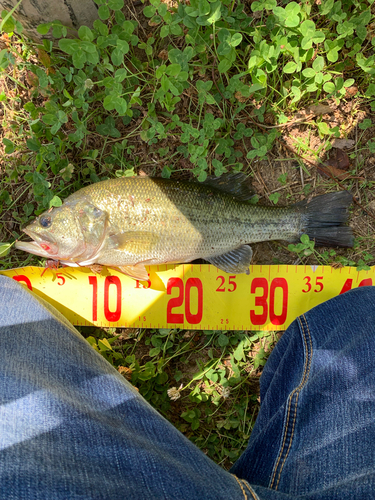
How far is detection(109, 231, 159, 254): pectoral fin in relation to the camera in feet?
8.63

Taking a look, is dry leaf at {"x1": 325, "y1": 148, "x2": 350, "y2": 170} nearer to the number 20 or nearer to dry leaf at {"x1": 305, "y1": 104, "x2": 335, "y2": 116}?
dry leaf at {"x1": 305, "y1": 104, "x2": 335, "y2": 116}

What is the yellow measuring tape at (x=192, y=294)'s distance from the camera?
283 centimetres

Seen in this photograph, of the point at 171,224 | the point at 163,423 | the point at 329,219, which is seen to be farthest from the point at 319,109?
the point at 163,423

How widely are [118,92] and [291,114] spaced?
1426 millimetres

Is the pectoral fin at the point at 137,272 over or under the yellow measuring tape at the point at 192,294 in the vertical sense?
over

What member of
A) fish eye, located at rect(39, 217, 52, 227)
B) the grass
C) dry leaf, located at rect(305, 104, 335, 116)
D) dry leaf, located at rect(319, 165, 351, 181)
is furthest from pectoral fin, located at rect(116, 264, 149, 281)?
dry leaf, located at rect(305, 104, 335, 116)

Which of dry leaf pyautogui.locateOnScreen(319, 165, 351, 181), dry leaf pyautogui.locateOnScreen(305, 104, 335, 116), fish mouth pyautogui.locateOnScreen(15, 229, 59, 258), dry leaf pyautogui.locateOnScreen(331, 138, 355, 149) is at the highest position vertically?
fish mouth pyautogui.locateOnScreen(15, 229, 59, 258)

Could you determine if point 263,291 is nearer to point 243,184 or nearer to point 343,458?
point 243,184

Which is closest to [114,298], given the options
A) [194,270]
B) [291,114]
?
[194,270]

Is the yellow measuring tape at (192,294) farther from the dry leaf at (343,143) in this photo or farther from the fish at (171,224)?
the dry leaf at (343,143)

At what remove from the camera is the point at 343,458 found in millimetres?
1886

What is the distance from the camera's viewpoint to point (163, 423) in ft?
6.51

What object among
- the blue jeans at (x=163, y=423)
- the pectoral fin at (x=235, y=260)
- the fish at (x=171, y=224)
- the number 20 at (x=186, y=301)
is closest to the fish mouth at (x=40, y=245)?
the fish at (x=171, y=224)

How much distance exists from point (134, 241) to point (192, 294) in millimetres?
674
